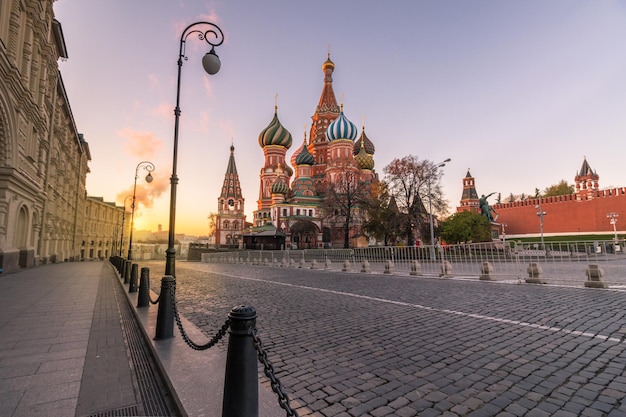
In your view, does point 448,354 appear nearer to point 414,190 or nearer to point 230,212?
point 414,190

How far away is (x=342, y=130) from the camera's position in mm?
51500

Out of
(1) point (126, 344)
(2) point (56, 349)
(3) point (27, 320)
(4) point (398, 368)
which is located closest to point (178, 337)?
(1) point (126, 344)

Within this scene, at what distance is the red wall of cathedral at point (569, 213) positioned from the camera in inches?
1890

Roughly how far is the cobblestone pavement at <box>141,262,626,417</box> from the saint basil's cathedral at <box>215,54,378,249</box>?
31.0 meters

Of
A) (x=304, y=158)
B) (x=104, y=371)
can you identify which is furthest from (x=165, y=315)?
(x=304, y=158)

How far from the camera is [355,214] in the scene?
45.4 m

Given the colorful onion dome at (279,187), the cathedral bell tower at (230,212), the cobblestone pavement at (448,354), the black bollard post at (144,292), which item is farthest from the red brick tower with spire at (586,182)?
the black bollard post at (144,292)

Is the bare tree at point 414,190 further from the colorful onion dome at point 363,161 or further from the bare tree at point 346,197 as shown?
the colorful onion dome at point 363,161

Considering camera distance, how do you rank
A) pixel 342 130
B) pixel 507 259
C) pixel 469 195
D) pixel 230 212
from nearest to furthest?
1. pixel 507 259
2. pixel 342 130
3. pixel 469 195
4. pixel 230 212

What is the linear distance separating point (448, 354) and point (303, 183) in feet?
164

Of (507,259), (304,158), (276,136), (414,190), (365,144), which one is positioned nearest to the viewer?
(507,259)

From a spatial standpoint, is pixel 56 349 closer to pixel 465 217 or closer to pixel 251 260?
pixel 251 260

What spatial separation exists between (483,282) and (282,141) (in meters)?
53.0

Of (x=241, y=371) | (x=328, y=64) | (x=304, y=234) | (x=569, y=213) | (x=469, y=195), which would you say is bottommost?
(x=241, y=371)
